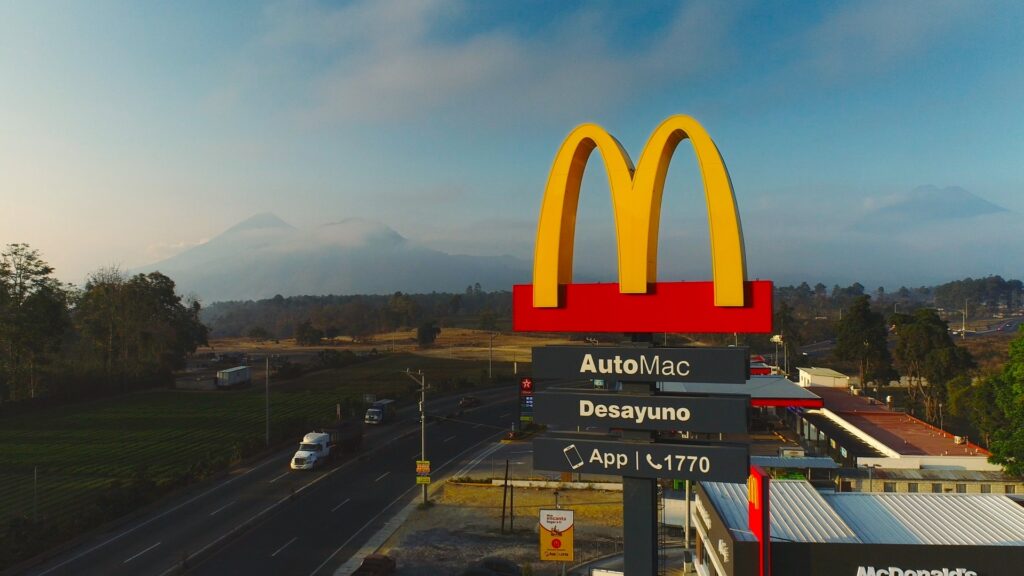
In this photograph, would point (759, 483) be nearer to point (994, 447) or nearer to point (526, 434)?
point (994, 447)

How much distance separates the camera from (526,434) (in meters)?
68.0

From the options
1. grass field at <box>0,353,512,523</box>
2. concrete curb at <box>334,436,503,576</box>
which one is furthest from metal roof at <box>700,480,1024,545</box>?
grass field at <box>0,353,512,523</box>

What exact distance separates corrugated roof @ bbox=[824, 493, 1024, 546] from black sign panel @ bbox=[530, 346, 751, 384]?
37.0 ft

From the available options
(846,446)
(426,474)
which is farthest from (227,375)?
(846,446)

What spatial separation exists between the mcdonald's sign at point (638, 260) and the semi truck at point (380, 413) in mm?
56173

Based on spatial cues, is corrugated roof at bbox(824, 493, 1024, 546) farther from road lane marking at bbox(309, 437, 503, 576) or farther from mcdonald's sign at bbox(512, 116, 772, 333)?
road lane marking at bbox(309, 437, 503, 576)

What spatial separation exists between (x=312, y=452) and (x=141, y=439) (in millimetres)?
25256

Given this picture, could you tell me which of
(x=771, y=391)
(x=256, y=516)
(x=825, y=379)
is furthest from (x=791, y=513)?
(x=825, y=379)

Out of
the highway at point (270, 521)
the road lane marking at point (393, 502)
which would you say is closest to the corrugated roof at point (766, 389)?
the road lane marking at point (393, 502)

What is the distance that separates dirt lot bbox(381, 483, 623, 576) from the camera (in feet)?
111

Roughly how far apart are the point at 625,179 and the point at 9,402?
91496mm

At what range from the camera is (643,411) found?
770 inches

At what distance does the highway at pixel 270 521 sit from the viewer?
3353 centimetres

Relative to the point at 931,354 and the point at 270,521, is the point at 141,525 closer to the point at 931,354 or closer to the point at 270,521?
the point at 270,521
